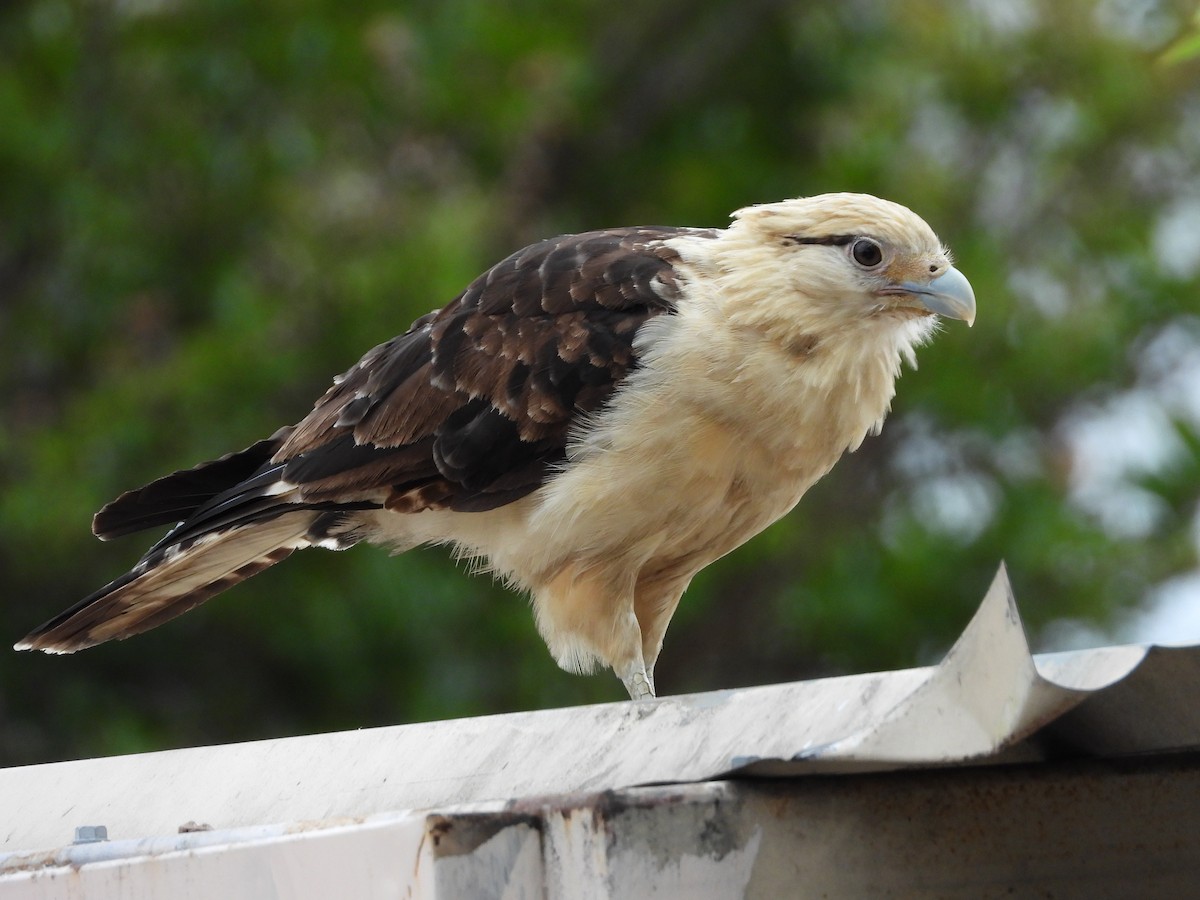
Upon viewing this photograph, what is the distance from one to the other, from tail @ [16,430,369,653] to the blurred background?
2.84m

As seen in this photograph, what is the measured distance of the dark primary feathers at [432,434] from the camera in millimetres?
3611

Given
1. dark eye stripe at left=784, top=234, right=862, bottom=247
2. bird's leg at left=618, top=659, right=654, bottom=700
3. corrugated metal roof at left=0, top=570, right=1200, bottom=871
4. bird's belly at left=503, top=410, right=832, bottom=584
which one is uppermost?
dark eye stripe at left=784, top=234, right=862, bottom=247

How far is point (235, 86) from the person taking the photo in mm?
7543

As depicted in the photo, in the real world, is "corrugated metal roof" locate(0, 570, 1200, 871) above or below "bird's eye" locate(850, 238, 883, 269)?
below

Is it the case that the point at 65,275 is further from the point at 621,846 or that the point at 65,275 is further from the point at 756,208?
the point at 621,846

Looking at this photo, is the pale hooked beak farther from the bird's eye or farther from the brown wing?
the brown wing

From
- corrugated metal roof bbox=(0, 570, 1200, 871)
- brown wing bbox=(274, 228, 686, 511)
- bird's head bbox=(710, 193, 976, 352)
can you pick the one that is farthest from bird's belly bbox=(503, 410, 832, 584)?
corrugated metal roof bbox=(0, 570, 1200, 871)

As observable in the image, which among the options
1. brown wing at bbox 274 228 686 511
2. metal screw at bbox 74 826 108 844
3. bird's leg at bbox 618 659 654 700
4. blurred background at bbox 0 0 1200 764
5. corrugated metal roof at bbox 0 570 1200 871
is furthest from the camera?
blurred background at bbox 0 0 1200 764

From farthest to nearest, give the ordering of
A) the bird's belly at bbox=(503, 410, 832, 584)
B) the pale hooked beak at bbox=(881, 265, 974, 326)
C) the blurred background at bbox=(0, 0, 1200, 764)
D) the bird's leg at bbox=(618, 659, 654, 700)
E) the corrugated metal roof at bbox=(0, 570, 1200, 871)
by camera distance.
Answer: the blurred background at bbox=(0, 0, 1200, 764) < the bird's leg at bbox=(618, 659, 654, 700) < the pale hooked beak at bbox=(881, 265, 974, 326) < the bird's belly at bbox=(503, 410, 832, 584) < the corrugated metal roof at bbox=(0, 570, 1200, 871)

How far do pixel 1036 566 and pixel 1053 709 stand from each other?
5.88m

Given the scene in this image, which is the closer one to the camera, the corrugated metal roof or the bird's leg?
the corrugated metal roof

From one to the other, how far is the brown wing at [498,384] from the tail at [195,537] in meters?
0.12

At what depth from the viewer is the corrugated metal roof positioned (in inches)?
62.7

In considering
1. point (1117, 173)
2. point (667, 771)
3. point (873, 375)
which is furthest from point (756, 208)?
point (1117, 173)
